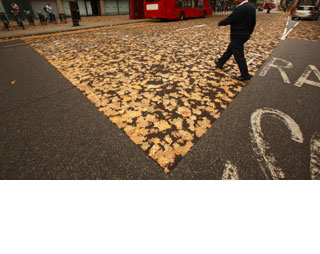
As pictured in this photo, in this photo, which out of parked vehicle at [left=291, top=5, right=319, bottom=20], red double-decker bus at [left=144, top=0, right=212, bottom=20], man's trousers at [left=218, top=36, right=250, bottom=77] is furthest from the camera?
parked vehicle at [left=291, top=5, right=319, bottom=20]

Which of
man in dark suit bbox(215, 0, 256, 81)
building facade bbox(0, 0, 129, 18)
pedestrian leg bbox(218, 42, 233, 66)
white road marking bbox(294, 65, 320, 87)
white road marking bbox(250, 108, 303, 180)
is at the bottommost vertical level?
white road marking bbox(250, 108, 303, 180)

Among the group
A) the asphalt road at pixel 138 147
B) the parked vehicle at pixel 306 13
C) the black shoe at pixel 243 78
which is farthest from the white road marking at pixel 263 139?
the parked vehicle at pixel 306 13

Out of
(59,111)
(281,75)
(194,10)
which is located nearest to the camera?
(59,111)

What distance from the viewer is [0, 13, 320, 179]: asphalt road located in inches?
70.1

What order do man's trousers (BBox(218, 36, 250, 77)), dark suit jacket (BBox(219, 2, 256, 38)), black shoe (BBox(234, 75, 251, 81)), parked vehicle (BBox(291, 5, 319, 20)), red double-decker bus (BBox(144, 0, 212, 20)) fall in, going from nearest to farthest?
1. dark suit jacket (BBox(219, 2, 256, 38))
2. man's trousers (BBox(218, 36, 250, 77))
3. black shoe (BBox(234, 75, 251, 81))
4. red double-decker bus (BBox(144, 0, 212, 20))
5. parked vehicle (BBox(291, 5, 319, 20))

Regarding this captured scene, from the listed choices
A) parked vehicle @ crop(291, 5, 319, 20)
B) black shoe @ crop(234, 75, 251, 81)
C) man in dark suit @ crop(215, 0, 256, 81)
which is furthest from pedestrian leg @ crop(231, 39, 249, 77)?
parked vehicle @ crop(291, 5, 319, 20)

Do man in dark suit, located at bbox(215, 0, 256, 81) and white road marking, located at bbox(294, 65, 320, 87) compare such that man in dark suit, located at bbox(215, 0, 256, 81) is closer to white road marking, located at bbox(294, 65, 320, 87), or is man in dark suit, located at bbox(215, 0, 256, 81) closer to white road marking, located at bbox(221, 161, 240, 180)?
white road marking, located at bbox(294, 65, 320, 87)

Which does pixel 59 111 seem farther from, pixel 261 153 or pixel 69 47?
pixel 69 47

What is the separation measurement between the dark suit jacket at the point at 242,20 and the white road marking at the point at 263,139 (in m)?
1.89

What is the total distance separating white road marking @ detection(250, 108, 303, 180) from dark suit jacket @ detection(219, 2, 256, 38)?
189cm

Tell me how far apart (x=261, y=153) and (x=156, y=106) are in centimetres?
174
